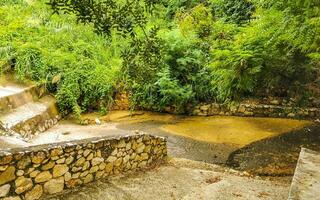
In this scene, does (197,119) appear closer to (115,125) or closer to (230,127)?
(230,127)

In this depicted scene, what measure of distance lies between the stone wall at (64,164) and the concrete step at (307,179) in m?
2.68

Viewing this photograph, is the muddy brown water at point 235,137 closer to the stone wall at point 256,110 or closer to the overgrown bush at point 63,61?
the stone wall at point 256,110

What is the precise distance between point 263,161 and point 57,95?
23.2ft

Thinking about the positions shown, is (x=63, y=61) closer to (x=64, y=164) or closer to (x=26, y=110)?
(x=26, y=110)

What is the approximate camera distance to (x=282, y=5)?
6.13m

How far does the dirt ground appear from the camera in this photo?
509 centimetres

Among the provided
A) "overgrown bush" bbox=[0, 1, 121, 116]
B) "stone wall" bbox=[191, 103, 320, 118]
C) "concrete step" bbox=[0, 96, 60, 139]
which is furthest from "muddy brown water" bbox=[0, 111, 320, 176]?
"overgrown bush" bbox=[0, 1, 121, 116]

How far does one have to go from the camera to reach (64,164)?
4.84 m

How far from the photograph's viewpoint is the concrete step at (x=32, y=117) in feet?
30.3

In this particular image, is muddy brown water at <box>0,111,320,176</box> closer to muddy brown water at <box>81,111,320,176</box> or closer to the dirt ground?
muddy brown water at <box>81,111,320,176</box>

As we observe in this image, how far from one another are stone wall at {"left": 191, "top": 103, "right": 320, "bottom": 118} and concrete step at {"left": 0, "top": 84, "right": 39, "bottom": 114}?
541 centimetres

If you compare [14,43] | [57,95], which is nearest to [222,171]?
[57,95]

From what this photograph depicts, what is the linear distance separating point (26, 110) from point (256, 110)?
7.43m

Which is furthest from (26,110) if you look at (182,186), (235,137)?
(182,186)
